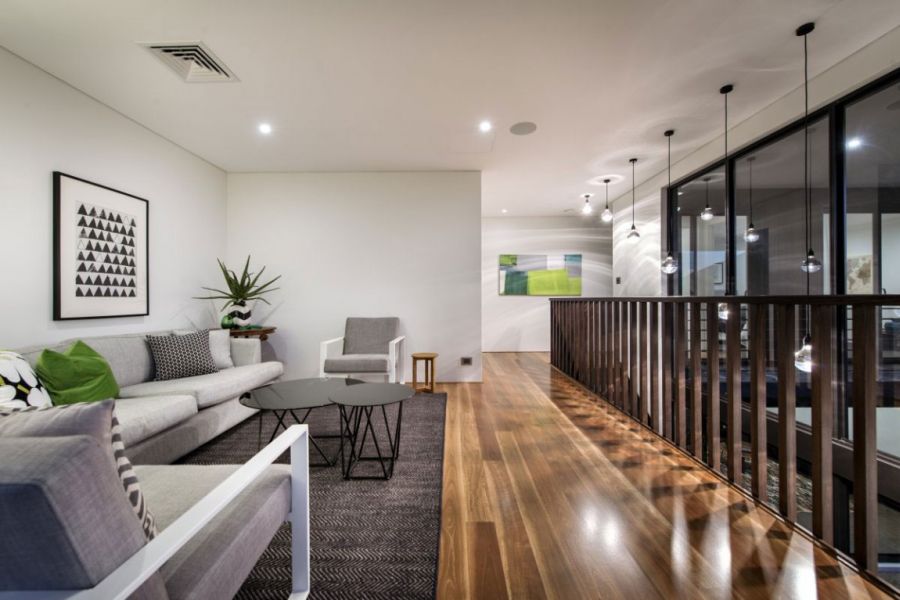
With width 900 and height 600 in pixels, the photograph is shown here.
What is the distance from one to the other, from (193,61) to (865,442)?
396cm

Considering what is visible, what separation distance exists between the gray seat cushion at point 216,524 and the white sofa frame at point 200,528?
52mm

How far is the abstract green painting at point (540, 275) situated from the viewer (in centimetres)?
710

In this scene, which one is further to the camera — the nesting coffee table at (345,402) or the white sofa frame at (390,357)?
the white sofa frame at (390,357)

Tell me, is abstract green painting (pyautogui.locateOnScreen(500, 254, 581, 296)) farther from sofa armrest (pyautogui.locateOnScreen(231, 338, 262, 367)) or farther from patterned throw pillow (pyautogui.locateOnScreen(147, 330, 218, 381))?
patterned throw pillow (pyautogui.locateOnScreen(147, 330, 218, 381))

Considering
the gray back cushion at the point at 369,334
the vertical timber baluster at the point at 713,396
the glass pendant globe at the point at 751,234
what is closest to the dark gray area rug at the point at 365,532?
the vertical timber baluster at the point at 713,396

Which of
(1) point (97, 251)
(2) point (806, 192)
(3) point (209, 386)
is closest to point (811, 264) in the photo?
(2) point (806, 192)

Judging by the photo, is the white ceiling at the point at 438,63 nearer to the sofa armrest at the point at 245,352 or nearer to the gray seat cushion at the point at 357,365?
the sofa armrest at the point at 245,352

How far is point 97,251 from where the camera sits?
2.83 metres

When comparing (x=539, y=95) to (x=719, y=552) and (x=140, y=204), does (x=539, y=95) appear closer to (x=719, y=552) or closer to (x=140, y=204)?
(x=719, y=552)

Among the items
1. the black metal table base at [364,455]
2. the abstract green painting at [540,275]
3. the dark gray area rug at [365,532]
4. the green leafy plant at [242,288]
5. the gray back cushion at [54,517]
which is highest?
the abstract green painting at [540,275]

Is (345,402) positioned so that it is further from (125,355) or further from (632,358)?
(632,358)

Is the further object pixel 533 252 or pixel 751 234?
pixel 533 252

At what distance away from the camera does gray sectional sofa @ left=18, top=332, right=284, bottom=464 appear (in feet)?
6.57

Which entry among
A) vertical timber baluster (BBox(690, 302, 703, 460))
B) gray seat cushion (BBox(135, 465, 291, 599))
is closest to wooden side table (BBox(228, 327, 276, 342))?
gray seat cushion (BBox(135, 465, 291, 599))
